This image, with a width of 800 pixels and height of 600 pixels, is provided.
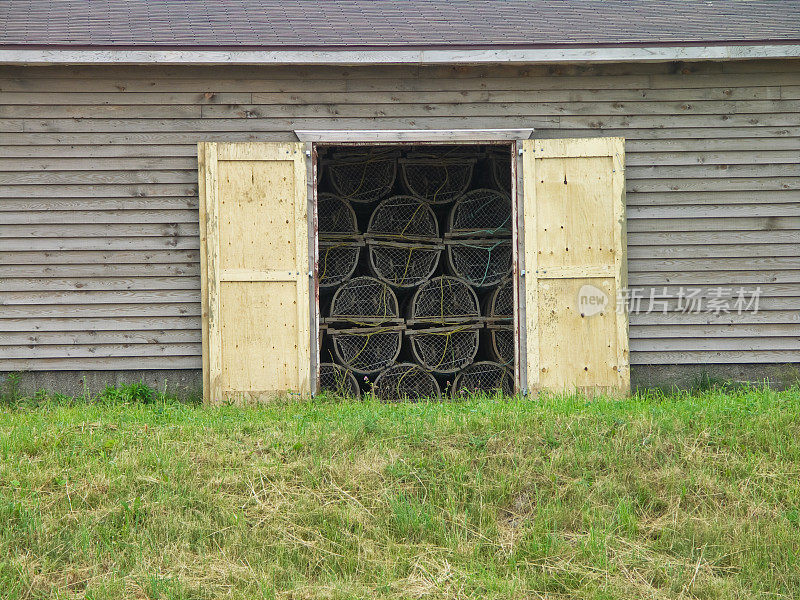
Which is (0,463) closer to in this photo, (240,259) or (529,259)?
(240,259)

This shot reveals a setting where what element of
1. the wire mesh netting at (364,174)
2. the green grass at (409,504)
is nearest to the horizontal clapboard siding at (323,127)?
the green grass at (409,504)

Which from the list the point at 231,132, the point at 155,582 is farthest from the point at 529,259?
the point at 155,582

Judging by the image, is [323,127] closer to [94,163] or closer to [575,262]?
[94,163]

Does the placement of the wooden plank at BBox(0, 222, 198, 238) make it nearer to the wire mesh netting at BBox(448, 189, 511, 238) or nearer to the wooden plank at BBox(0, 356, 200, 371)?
the wooden plank at BBox(0, 356, 200, 371)

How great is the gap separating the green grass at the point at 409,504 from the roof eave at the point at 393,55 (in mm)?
3256

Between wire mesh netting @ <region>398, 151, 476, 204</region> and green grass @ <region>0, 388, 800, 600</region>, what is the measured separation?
12.6 feet

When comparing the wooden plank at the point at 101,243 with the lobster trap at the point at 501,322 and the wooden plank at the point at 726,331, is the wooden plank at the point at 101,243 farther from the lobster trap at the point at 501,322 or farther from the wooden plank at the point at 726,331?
the wooden plank at the point at 726,331

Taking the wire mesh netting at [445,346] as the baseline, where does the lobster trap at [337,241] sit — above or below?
above

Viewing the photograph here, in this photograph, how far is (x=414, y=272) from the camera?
9391 mm

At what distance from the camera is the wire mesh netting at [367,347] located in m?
9.00

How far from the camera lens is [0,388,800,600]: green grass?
4.43 meters

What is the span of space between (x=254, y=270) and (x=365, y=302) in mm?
1878

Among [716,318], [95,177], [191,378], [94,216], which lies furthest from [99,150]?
→ [716,318]

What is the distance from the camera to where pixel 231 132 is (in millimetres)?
7785
